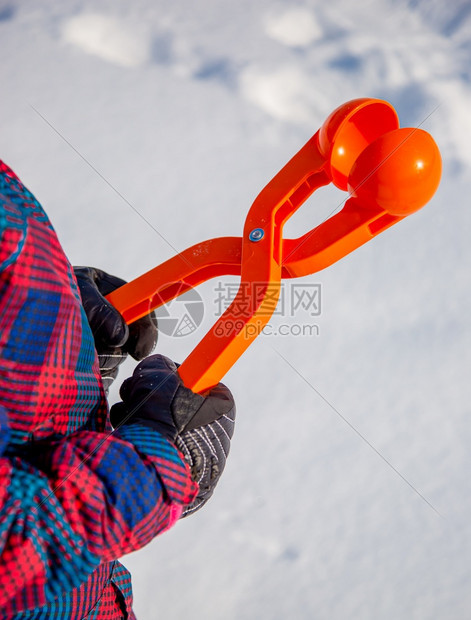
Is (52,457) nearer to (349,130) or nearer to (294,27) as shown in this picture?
(349,130)

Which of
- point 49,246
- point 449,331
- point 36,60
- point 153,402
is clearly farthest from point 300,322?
point 36,60

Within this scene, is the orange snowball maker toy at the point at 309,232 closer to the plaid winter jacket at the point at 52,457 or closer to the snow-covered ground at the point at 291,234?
the plaid winter jacket at the point at 52,457

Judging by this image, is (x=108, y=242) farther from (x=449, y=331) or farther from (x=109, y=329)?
(x=449, y=331)

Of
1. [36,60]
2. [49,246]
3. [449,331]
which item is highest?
[449,331]

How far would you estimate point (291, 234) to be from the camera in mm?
1026

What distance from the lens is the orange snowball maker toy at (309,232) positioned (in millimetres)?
599

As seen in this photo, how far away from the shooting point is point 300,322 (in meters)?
1.01

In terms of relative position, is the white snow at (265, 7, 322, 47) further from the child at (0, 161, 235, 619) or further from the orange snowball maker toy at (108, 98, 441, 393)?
the child at (0, 161, 235, 619)

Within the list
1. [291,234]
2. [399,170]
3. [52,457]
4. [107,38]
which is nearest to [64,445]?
[52,457]

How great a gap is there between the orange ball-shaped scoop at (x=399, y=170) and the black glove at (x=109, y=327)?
0.31 metres

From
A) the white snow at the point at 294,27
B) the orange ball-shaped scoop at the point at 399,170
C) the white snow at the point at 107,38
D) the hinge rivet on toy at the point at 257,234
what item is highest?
the white snow at the point at 294,27

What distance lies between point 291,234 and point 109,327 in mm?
477

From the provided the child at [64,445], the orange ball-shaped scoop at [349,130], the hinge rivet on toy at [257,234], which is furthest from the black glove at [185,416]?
the orange ball-shaped scoop at [349,130]

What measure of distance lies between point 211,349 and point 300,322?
43 cm
